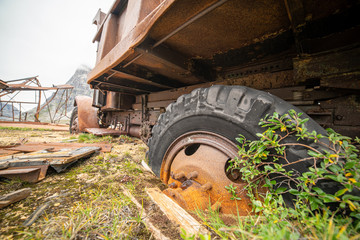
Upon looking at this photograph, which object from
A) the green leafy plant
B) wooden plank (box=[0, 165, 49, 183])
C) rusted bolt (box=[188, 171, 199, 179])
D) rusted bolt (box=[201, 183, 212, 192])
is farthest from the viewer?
wooden plank (box=[0, 165, 49, 183])

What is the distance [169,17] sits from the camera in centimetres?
104

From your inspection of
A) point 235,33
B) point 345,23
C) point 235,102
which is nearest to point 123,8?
point 235,33

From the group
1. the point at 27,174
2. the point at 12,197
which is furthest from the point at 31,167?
the point at 12,197

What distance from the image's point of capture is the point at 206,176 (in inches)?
42.4

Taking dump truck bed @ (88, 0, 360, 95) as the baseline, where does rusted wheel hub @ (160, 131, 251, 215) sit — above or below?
→ below

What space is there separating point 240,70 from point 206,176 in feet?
4.37

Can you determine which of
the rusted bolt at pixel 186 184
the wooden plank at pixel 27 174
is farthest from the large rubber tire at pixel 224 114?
the wooden plank at pixel 27 174

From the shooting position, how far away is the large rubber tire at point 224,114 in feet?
2.74

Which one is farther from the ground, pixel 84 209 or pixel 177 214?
pixel 177 214

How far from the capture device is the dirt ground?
0.68 meters

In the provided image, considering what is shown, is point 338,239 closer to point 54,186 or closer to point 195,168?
point 195,168

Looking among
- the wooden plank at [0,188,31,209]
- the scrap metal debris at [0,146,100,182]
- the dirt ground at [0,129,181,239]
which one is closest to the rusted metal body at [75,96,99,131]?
the scrap metal debris at [0,146,100,182]

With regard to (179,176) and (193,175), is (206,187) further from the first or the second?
(179,176)

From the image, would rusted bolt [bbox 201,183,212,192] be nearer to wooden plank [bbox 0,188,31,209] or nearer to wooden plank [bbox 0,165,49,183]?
wooden plank [bbox 0,188,31,209]
